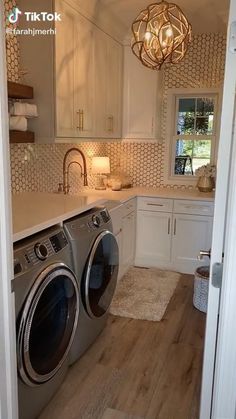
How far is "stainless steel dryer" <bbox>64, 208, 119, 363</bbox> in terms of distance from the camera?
213 centimetres

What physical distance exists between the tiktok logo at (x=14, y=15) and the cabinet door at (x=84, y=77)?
49 cm

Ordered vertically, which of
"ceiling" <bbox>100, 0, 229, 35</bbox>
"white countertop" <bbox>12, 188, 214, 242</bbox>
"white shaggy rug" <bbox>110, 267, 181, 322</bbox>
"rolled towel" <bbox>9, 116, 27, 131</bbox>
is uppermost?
"ceiling" <bbox>100, 0, 229, 35</bbox>

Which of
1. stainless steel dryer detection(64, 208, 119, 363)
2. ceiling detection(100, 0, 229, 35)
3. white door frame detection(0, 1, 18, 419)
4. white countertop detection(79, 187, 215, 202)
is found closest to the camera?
white door frame detection(0, 1, 18, 419)

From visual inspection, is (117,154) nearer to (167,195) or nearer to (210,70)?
(167,195)

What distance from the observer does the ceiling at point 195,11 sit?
3088 mm

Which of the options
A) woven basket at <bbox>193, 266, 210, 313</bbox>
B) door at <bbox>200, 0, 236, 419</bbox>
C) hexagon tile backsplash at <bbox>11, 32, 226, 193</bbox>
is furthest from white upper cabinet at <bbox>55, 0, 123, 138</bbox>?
door at <bbox>200, 0, 236, 419</bbox>

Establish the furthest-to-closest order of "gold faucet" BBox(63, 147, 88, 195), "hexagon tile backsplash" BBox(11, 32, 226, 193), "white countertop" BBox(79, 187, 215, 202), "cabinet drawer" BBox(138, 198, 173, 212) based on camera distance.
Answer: "cabinet drawer" BBox(138, 198, 173, 212) → "white countertop" BBox(79, 187, 215, 202) → "gold faucet" BBox(63, 147, 88, 195) → "hexagon tile backsplash" BBox(11, 32, 226, 193)

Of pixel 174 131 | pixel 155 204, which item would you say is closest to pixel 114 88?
pixel 174 131

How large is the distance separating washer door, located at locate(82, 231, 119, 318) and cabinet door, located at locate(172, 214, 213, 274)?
1347 mm

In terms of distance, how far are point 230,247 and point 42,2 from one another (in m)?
2.22

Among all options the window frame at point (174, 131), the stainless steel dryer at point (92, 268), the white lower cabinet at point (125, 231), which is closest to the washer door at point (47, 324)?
the stainless steel dryer at point (92, 268)

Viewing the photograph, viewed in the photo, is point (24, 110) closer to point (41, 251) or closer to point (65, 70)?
point (65, 70)

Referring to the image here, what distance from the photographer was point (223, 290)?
43.3 inches

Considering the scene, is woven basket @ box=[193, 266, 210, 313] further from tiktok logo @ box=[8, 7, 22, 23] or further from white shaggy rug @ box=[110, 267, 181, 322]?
tiktok logo @ box=[8, 7, 22, 23]
